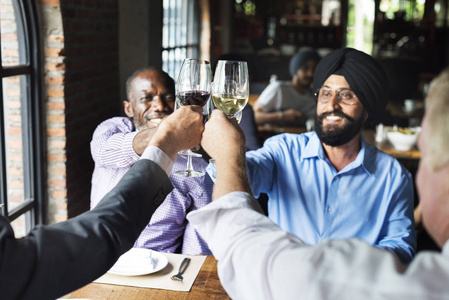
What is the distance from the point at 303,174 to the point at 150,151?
2.70 feet

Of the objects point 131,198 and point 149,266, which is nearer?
point 131,198

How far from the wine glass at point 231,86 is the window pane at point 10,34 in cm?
161

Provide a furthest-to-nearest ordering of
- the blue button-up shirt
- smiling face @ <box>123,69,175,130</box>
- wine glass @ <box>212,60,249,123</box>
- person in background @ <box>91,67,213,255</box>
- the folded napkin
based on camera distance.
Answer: smiling face @ <box>123,69,175,130</box>, person in background @ <box>91,67,213,255</box>, the blue button-up shirt, the folded napkin, wine glass @ <box>212,60,249,123</box>

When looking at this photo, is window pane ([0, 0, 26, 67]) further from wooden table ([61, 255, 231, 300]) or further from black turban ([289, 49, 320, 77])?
black turban ([289, 49, 320, 77])

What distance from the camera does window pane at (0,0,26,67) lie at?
2.65 meters

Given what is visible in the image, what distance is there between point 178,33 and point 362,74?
454cm

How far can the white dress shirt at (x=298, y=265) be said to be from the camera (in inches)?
30.1

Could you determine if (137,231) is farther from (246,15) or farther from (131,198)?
(246,15)

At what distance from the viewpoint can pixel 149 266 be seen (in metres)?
1.68

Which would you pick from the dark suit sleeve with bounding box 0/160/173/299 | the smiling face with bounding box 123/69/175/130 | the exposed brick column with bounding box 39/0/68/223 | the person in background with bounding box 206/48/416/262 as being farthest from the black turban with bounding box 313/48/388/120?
the exposed brick column with bounding box 39/0/68/223

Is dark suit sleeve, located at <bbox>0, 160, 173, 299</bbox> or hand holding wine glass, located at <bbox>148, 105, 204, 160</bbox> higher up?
hand holding wine glass, located at <bbox>148, 105, 204, 160</bbox>

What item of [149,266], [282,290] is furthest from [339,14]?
[282,290]

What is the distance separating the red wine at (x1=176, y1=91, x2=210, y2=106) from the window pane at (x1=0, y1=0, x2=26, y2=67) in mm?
1550

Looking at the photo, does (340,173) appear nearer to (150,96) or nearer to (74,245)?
(150,96)
